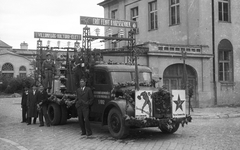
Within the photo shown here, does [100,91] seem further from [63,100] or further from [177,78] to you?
[177,78]

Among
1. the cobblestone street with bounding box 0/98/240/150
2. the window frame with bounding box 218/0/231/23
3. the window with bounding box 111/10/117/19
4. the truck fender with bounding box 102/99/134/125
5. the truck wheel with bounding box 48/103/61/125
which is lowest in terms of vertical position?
the cobblestone street with bounding box 0/98/240/150

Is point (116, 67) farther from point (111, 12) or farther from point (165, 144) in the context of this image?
point (111, 12)

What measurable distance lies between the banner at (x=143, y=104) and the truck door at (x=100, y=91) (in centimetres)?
151

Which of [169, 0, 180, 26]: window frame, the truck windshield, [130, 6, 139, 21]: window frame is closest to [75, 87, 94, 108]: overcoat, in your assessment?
the truck windshield

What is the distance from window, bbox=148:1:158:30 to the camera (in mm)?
28391

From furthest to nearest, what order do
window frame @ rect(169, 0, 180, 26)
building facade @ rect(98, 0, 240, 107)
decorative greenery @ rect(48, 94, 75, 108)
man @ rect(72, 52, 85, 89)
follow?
window frame @ rect(169, 0, 180, 26) < building facade @ rect(98, 0, 240, 107) < decorative greenery @ rect(48, 94, 75, 108) < man @ rect(72, 52, 85, 89)

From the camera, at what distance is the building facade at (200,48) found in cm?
2264

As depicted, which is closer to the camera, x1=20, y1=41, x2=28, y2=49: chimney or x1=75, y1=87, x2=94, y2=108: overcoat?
x1=75, y1=87, x2=94, y2=108: overcoat

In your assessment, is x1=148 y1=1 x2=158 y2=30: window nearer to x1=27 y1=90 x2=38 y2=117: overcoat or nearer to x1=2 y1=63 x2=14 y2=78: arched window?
x1=27 y1=90 x2=38 y2=117: overcoat

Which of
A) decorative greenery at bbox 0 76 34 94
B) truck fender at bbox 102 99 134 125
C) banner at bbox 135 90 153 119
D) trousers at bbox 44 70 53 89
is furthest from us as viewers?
decorative greenery at bbox 0 76 34 94

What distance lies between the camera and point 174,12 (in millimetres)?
26328

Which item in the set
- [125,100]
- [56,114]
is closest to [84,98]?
[125,100]

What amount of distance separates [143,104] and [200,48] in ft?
48.7

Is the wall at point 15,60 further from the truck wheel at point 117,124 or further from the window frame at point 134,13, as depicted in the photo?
the truck wheel at point 117,124
